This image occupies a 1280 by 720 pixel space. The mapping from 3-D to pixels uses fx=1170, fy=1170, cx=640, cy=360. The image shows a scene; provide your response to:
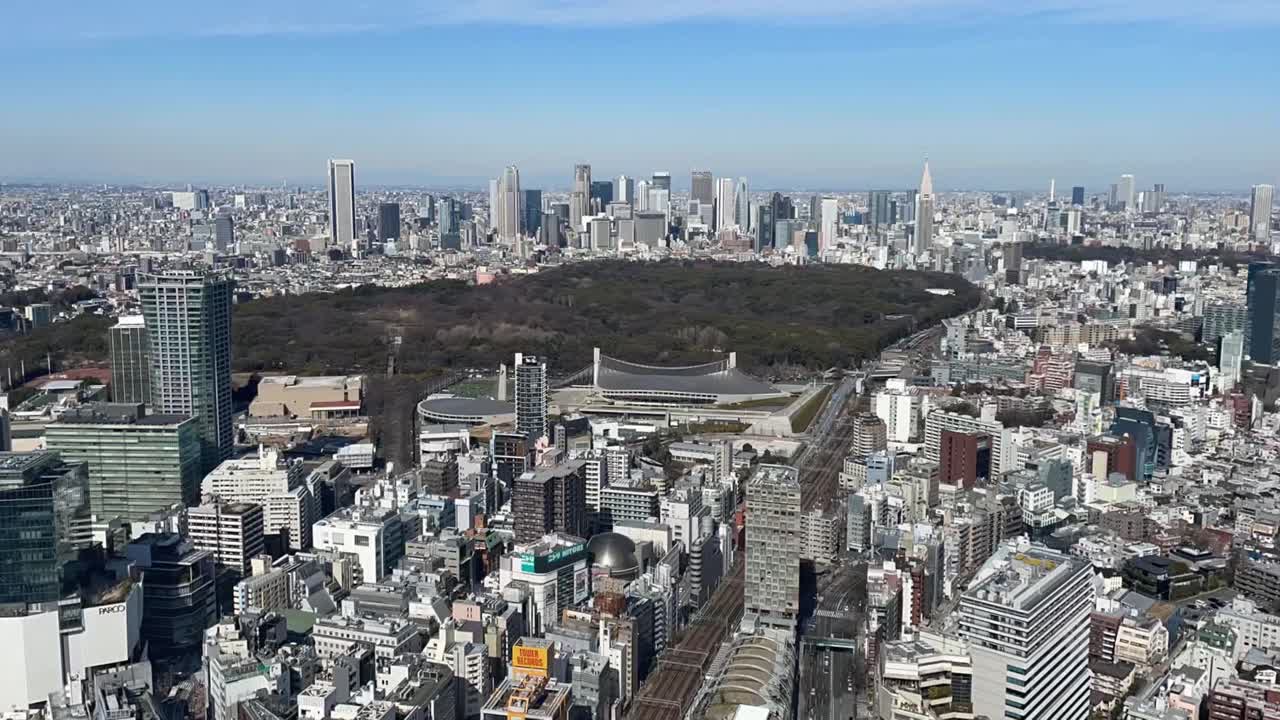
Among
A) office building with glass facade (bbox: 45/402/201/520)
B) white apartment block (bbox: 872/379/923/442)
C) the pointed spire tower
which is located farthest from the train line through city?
the pointed spire tower

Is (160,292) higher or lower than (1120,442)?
higher

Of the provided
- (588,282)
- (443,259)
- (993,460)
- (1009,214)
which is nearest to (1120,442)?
(993,460)

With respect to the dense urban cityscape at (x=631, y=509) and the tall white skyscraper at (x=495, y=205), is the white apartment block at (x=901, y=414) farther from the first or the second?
the tall white skyscraper at (x=495, y=205)

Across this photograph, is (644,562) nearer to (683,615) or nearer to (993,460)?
(683,615)

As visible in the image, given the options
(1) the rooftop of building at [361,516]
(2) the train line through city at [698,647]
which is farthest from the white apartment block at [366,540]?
(2) the train line through city at [698,647]

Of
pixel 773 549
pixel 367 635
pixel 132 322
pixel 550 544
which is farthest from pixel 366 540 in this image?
pixel 132 322

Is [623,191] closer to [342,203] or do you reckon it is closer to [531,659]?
[342,203]
